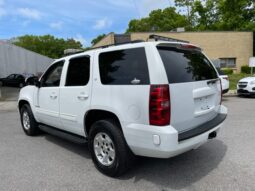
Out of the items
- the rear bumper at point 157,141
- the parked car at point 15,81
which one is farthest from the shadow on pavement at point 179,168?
the parked car at point 15,81

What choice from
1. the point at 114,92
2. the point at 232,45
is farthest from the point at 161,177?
the point at 232,45

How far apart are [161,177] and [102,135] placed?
3.61 ft

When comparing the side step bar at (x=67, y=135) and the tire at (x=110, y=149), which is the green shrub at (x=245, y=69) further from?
the tire at (x=110, y=149)

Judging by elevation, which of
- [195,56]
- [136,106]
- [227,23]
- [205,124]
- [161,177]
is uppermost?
[227,23]

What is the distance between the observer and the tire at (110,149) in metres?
3.74

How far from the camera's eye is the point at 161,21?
188 ft

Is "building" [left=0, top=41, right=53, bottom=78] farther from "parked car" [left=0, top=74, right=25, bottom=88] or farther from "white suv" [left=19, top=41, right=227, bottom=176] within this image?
"white suv" [left=19, top=41, right=227, bottom=176]

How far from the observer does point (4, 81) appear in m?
26.5

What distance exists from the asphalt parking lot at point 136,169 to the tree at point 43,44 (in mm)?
80590

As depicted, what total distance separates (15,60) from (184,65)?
104 feet

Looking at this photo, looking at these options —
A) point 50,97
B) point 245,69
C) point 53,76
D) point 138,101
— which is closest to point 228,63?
point 245,69

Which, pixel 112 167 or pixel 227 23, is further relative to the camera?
pixel 227 23

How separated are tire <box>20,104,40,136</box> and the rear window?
3843mm

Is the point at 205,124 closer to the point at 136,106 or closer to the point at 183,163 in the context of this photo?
the point at 183,163
